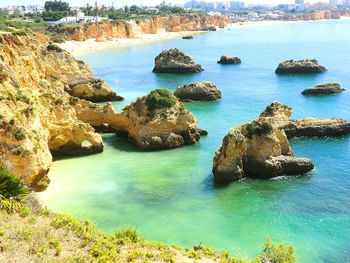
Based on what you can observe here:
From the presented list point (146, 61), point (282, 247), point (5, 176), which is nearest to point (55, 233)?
point (5, 176)

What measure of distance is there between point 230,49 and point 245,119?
98.5m

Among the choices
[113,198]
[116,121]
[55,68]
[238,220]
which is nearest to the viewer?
[238,220]

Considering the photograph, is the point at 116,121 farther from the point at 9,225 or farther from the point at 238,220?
the point at 9,225

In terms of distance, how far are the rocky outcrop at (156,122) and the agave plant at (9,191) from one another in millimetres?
23130

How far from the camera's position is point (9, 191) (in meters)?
23.0

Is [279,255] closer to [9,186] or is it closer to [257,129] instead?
[9,186]

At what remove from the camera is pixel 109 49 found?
149m

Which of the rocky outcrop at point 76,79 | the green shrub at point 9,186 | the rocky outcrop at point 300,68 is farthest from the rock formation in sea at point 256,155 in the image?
the rocky outcrop at point 300,68

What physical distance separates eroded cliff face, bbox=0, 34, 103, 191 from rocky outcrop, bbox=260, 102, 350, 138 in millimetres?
19431

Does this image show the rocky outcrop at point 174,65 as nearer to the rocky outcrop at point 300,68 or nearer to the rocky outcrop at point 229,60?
the rocky outcrop at point 229,60

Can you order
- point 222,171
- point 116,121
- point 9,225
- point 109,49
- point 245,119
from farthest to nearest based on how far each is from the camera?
point 109,49
point 245,119
point 116,121
point 222,171
point 9,225

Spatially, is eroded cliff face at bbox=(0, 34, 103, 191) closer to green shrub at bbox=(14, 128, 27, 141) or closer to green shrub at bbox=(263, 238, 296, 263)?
green shrub at bbox=(14, 128, 27, 141)

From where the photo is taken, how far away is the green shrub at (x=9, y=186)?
22641 mm

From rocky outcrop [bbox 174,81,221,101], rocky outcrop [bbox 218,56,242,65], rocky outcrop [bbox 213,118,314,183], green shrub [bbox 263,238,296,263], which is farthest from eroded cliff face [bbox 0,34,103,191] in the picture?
rocky outcrop [bbox 218,56,242,65]
